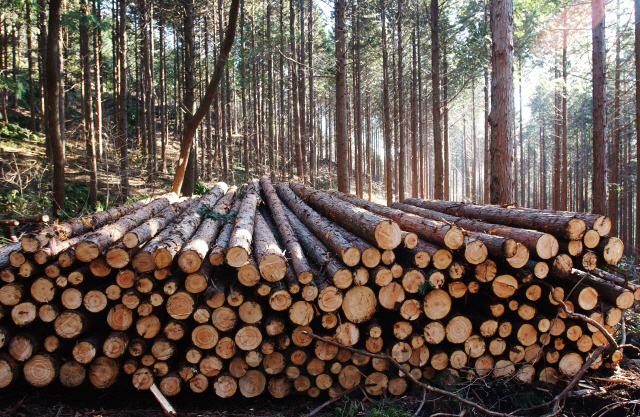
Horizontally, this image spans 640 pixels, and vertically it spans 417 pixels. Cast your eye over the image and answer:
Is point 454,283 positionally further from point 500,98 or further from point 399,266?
point 500,98

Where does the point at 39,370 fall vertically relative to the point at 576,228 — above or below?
below

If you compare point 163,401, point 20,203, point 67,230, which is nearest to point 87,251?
point 67,230

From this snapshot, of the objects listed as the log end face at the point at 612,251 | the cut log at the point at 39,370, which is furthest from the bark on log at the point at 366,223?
the cut log at the point at 39,370

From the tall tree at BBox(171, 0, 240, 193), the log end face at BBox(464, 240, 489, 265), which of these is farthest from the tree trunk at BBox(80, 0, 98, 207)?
the log end face at BBox(464, 240, 489, 265)

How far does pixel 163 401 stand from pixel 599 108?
12.1m

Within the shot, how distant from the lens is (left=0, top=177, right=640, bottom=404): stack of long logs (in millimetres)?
3730

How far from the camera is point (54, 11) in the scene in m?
8.25

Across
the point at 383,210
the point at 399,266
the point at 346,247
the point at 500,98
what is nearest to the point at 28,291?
the point at 346,247

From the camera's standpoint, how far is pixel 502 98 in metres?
7.39

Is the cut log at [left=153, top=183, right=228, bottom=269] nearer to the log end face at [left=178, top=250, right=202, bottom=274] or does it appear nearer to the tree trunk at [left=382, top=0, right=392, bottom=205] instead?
the log end face at [left=178, top=250, right=202, bottom=274]

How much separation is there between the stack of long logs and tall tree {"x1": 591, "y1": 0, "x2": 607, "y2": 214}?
695cm

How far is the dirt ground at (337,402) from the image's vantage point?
3572mm

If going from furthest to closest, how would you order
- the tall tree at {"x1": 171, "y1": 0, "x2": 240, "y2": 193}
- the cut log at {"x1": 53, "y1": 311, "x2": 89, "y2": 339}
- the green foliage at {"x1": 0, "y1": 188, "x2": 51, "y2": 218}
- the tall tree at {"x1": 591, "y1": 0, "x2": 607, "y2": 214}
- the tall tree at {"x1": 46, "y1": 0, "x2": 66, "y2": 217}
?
the green foliage at {"x1": 0, "y1": 188, "x2": 51, "y2": 218} < the tall tree at {"x1": 591, "y1": 0, "x2": 607, "y2": 214} < the tall tree at {"x1": 46, "y1": 0, "x2": 66, "y2": 217} < the tall tree at {"x1": 171, "y1": 0, "x2": 240, "y2": 193} < the cut log at {"x1": 53, "y1": 311, "x2": 89, "y2": 339}

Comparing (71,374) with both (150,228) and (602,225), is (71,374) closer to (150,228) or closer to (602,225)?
(150,228)
